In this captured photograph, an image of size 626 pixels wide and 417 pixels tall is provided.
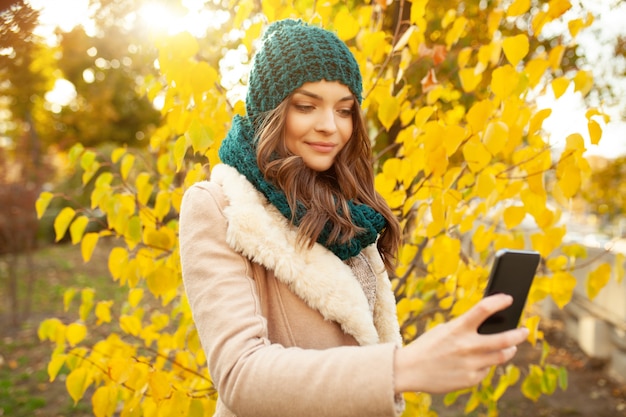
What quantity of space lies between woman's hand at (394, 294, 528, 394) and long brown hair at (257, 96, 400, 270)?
45 centimetres

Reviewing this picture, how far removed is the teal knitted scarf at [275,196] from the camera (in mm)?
1268

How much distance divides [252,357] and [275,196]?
43 cm

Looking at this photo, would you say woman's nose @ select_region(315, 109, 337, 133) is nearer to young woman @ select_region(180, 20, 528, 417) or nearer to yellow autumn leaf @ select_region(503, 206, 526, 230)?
young woman @ select_region(180, 20, 528, 417)

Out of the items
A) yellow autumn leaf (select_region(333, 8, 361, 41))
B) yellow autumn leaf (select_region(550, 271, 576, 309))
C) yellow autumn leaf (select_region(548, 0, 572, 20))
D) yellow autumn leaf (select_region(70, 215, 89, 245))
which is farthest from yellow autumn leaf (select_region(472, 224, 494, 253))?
yellow autumn leaf (select_region(70, 215, 89, 245))

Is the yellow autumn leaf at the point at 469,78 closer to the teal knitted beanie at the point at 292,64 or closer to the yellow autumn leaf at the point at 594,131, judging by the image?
the yellow autumn leaf at the point at 594,131

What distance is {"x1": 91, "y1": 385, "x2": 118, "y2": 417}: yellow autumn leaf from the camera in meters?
1.75

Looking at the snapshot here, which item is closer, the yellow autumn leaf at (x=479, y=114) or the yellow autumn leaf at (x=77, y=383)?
the yellow autumn leaf at (x=479, y=114)

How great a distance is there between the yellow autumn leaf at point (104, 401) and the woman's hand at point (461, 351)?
1298 millimetres

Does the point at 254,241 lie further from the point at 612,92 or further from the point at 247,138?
the point at 612,92

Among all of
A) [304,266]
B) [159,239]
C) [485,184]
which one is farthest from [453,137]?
[159,239]

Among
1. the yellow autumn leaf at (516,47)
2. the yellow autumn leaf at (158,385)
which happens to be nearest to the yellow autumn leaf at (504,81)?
the yellow autumn leaf at (516,47)

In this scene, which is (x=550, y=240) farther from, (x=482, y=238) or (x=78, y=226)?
(x=78, y=226)

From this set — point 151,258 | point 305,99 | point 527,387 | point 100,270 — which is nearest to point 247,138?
point 305,99

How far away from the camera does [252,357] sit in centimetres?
97
